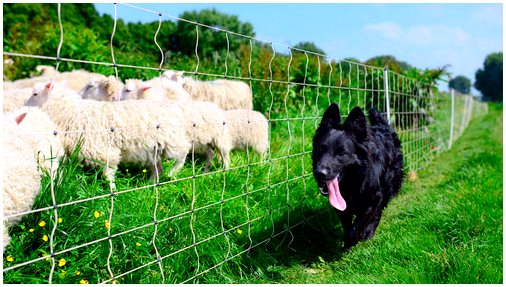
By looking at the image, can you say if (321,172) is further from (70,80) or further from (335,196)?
(70,80)

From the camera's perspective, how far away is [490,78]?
124938mm

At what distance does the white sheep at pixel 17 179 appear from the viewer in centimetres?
332

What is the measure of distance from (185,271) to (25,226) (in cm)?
113

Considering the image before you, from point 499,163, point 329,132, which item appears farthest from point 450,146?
point 329,132

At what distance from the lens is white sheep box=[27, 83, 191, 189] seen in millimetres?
4855

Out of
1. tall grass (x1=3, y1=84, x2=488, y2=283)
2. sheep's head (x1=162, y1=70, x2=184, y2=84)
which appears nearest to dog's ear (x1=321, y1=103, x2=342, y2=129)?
tall grass (x1=3, y1=84, x2=488, y2=283)

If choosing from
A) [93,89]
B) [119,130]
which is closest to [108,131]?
[119,130]

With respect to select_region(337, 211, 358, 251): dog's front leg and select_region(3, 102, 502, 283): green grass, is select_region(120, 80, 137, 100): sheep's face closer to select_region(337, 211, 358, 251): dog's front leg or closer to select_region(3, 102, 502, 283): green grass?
select_region(3, 102, 502, 283): green grass

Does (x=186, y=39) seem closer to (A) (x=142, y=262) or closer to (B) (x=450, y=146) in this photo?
(B) (x=450, y=146)

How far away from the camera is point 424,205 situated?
5574mm

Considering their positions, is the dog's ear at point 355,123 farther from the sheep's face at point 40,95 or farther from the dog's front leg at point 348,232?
the sheep's face at point 40,95

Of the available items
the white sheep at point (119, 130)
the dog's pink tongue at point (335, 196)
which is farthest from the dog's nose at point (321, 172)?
the white sheep at point (119, 130)

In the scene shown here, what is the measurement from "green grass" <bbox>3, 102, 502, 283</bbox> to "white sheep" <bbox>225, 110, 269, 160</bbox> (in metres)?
0.96

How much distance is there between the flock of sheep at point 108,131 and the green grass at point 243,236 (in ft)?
0.58
